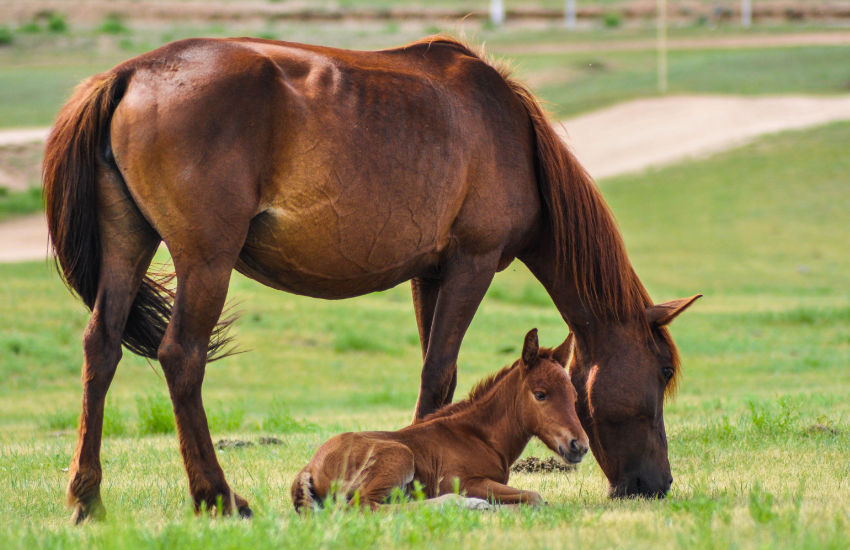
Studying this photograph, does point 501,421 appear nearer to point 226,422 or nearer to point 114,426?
point 226,422

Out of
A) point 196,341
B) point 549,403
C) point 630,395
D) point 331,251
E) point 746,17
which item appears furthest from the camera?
point 746,17

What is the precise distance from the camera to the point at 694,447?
664cm

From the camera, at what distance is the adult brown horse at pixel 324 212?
4.41 metres

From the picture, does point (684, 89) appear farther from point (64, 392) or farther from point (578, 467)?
point (578, 467)

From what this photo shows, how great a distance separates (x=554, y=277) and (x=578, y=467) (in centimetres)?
166

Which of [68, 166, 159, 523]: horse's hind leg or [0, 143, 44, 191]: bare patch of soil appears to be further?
[0, 143, 44, 191]: bare patch of soil

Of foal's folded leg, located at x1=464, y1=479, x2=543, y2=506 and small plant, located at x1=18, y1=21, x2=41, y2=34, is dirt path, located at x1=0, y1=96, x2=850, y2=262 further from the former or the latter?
foal's folded leg, located at x1=464, y1=479, x2=543, y2=506

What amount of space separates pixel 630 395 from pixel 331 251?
1.96 metres

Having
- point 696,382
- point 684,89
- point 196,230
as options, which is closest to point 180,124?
point 196,230

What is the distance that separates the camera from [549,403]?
16.1 ft

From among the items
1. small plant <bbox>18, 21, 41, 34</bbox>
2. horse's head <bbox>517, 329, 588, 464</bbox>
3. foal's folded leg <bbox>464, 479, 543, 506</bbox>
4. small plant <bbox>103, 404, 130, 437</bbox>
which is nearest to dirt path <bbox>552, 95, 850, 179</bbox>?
small plant <bbox>103, 404, 130, 437</bbox>

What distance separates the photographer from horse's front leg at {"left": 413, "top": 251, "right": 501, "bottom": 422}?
17.1 ft

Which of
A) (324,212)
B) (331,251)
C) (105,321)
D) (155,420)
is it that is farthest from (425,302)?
(155,420)

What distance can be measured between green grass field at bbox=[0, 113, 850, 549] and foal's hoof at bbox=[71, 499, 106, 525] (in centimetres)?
12
